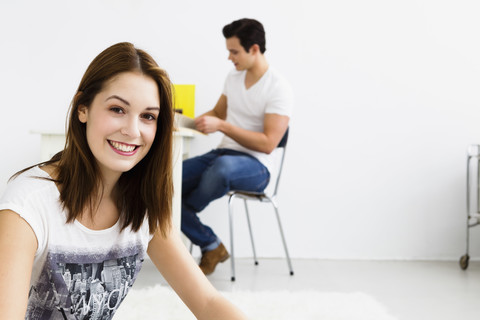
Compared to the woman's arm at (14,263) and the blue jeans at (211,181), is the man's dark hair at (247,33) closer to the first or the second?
the blue jeans at (211,181)

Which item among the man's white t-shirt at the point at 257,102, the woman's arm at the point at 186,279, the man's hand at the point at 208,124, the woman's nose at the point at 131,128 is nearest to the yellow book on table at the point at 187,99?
the man's white t-shirt at the point at 257,102

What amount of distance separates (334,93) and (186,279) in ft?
7.91

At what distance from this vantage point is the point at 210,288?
1011 millimetres

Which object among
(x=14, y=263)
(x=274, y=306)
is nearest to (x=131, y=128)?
(x=14, y=263)

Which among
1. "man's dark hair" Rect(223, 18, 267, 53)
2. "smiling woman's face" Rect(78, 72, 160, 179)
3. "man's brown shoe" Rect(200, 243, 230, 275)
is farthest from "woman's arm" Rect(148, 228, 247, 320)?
"man's dark hair" Rect(223, 18, 267, 53)

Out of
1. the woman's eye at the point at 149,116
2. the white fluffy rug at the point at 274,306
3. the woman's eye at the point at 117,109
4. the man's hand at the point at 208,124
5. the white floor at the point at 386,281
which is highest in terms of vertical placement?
the man's hand at the point at 208,124

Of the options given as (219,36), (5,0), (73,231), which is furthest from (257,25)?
(73,231)

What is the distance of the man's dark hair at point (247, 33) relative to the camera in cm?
252

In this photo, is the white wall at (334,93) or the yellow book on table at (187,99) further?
the white wall at (334,93)

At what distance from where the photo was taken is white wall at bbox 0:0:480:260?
10.5 ft

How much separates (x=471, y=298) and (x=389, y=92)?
1.43 metres

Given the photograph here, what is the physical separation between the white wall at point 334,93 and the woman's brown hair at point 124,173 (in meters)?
2.18

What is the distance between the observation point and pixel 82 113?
923 mm

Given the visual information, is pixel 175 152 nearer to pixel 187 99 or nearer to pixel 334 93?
pixel 187 99
